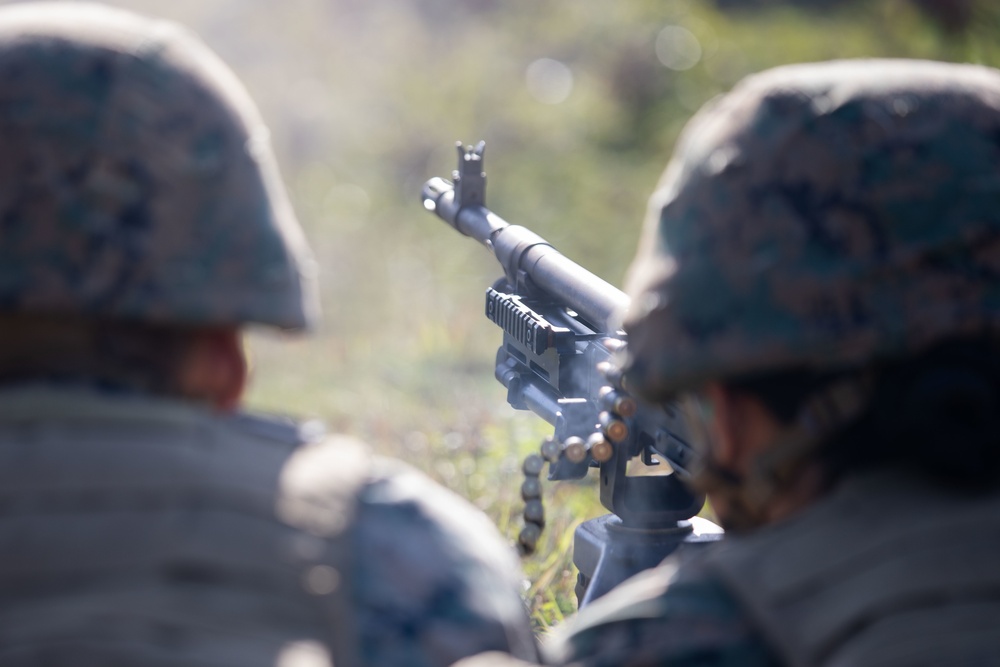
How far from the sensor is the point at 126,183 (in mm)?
2021

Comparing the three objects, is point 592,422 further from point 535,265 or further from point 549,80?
point 549,80

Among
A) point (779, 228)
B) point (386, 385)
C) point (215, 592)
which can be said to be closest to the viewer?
point (215, 592)

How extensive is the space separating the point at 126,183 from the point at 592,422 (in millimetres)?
1952

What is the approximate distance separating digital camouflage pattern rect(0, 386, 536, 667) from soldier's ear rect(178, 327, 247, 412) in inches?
2.0

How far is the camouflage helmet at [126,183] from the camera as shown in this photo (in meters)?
2.00

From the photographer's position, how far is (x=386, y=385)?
790 cm

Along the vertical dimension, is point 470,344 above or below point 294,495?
below

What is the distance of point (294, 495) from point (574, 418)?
190 cm

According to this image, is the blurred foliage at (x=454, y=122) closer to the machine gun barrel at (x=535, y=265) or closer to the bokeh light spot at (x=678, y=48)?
the bokeh light spot at (x=678, y=48)

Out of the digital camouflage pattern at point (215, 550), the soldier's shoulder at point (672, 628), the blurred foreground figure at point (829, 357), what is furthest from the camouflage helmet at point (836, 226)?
the digital camouflage pattern at point (215, 550)

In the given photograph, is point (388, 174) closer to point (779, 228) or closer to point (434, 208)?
point (434, 208)

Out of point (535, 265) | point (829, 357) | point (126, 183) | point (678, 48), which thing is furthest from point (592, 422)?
point (678, 48)

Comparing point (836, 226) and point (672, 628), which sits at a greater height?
point (836, 226)

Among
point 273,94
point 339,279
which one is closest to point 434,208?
point 339,279
